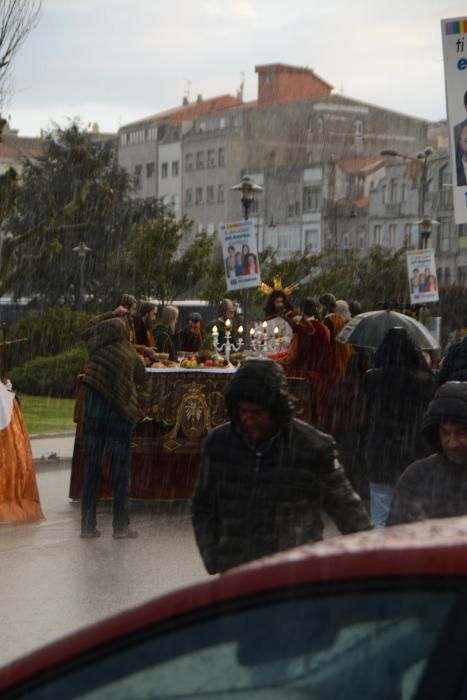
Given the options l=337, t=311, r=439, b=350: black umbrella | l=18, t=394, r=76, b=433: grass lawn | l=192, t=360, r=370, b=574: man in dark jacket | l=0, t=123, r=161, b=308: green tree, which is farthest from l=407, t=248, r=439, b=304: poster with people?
l=0, t=123, r=161, b=308: green tree

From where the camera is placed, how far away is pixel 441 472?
6156mm

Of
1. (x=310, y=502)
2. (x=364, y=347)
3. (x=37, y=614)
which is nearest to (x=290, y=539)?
(x=310, y=502)

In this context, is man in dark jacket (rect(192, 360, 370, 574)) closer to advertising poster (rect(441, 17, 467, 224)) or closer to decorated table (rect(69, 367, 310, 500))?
advertising poster (rect(441, 17, 467, 224))

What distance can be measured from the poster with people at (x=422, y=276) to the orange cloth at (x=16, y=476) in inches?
770

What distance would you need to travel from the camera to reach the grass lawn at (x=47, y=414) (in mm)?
27628

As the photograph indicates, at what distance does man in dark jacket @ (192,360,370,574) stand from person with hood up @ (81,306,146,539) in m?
7.43

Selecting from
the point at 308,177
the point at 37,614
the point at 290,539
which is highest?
the point at 308,177

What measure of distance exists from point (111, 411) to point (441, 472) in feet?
24.4

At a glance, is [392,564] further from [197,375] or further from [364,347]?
[197,375]

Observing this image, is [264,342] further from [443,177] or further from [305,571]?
[443,177]

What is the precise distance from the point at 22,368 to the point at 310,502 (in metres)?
35.8

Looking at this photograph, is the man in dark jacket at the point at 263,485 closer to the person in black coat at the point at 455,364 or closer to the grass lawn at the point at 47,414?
the person in black coat at the point at 455,364

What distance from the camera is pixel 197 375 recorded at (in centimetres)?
1594

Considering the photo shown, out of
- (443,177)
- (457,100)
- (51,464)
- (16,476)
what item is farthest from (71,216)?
(457,100)
